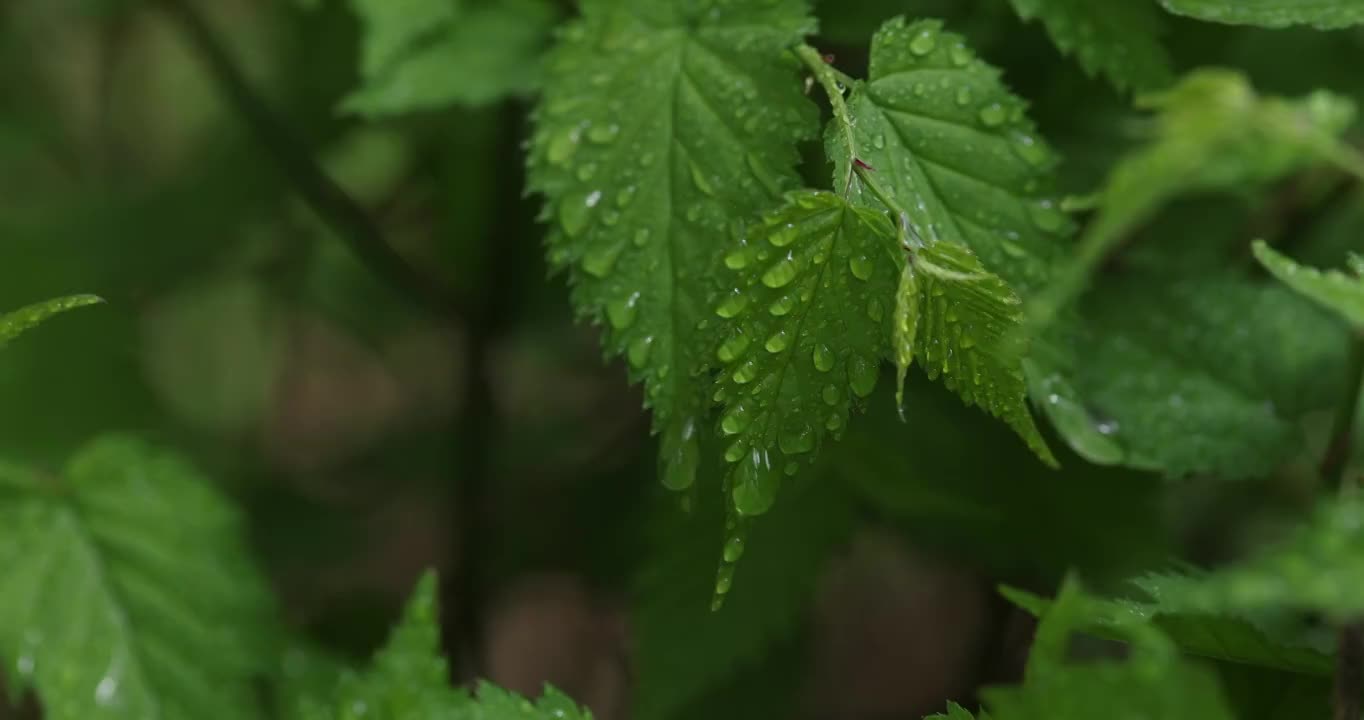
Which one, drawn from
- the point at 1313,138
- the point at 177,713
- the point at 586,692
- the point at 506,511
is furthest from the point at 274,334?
the point at 1313,138

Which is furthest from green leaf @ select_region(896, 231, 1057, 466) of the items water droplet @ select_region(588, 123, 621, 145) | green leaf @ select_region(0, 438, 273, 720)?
green leaf @ select_region(0, 438, 273, 720)

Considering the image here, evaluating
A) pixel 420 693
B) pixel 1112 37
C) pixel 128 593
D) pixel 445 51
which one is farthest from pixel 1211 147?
pixel 128 593

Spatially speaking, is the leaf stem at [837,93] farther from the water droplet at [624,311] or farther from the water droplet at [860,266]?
the water droplet at [624,311]

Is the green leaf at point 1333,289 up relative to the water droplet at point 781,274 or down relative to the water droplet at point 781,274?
up

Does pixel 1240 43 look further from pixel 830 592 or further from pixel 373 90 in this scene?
pixel 830 592

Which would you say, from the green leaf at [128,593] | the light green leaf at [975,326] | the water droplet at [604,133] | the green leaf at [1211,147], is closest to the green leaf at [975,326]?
the light green leaf at [975,326]

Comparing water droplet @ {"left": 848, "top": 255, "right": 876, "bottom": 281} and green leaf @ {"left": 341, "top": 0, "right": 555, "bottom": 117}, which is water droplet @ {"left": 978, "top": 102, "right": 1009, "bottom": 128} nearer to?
water droplet @ {"left": 848, "top": 255, "right": 876, "bottom": 281}
